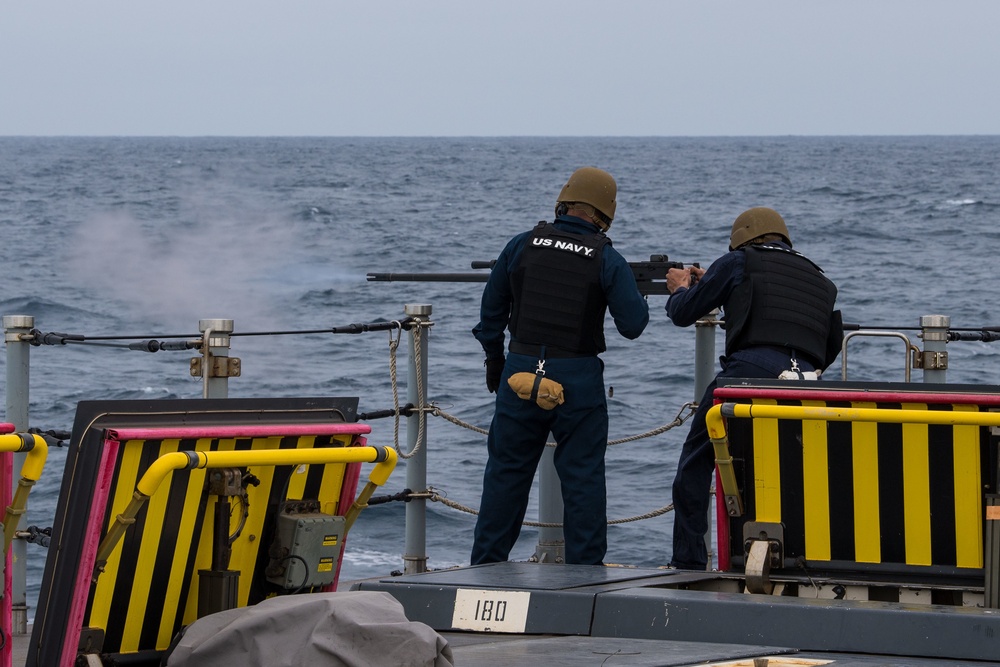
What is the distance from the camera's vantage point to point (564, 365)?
700 cm

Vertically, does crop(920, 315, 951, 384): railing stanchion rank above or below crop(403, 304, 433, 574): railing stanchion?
above

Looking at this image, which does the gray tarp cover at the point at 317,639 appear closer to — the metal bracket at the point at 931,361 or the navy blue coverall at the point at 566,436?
the navy blue coverall at the point at 566,436

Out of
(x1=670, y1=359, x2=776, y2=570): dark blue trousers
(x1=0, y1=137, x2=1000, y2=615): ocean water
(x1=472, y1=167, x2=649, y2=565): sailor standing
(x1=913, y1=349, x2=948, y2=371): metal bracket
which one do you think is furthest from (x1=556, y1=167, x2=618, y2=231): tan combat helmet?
(x1=0, y1=137, x2=1000, y2=615): ocean water

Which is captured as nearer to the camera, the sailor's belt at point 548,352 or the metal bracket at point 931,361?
the sailor's belt at point 548,352

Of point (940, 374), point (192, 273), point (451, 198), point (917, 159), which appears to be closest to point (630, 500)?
point (940, 374)

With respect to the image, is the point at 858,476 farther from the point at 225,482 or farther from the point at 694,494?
the point at 225,482

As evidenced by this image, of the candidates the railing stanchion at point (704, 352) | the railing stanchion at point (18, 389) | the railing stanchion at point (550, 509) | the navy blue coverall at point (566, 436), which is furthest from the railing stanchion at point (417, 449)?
the railing stanchion at point (18, 389)

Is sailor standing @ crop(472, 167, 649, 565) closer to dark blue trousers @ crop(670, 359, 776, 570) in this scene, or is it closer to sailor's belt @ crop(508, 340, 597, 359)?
sailor's belt @ crop(508, 340, 597, 359)

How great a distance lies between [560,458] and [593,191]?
121 cm

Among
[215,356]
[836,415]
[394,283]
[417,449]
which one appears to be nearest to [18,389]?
[215,356]

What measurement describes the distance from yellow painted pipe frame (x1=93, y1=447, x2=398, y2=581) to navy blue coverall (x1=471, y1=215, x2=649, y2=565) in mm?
2219

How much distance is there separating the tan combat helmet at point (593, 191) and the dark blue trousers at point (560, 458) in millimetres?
696

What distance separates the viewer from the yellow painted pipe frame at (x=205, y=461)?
172 inches

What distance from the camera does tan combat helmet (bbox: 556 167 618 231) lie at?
7.08 meters
